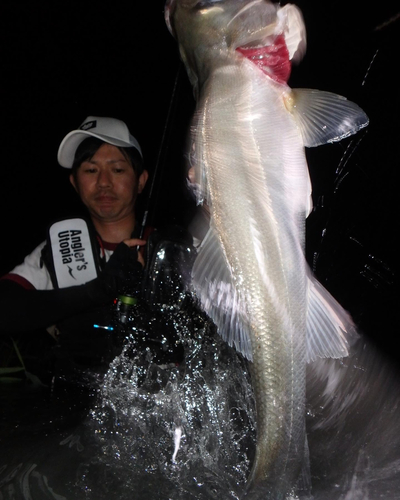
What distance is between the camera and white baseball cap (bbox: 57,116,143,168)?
3.36 m

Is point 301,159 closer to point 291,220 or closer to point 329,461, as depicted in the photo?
point 291,220

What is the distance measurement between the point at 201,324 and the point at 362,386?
3.79 feet

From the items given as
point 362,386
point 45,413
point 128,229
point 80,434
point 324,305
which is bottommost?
point 45,413

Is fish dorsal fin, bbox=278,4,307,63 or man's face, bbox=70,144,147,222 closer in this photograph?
fish dorsal fin, bbox=278,4,307,63

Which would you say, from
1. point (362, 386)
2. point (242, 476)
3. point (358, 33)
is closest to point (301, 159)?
point (242, 476)

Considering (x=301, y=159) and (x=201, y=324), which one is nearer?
(x=301, y=159)

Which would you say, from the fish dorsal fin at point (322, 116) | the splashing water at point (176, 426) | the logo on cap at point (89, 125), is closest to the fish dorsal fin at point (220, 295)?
the fish dorsal fin at point (322, 116)

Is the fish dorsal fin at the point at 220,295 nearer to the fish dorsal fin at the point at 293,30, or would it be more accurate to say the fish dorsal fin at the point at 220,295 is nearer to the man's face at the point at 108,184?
the fish dorsal fin at the point at 293,30

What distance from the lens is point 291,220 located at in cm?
145

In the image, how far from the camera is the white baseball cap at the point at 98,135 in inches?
132

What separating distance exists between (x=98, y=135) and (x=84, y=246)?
0.78m

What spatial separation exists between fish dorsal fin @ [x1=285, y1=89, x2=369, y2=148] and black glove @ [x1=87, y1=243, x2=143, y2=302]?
151cm

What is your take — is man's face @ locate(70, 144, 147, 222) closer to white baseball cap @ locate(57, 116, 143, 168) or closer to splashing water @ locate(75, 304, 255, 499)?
white baseball cap @ locate(57, 116, 143, 168)

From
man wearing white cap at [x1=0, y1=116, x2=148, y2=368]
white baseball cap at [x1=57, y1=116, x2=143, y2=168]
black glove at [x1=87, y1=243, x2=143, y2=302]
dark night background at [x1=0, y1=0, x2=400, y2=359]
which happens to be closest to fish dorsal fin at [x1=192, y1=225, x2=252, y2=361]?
black glove at [x1=87, y1=243, x2=143, y2=302]
